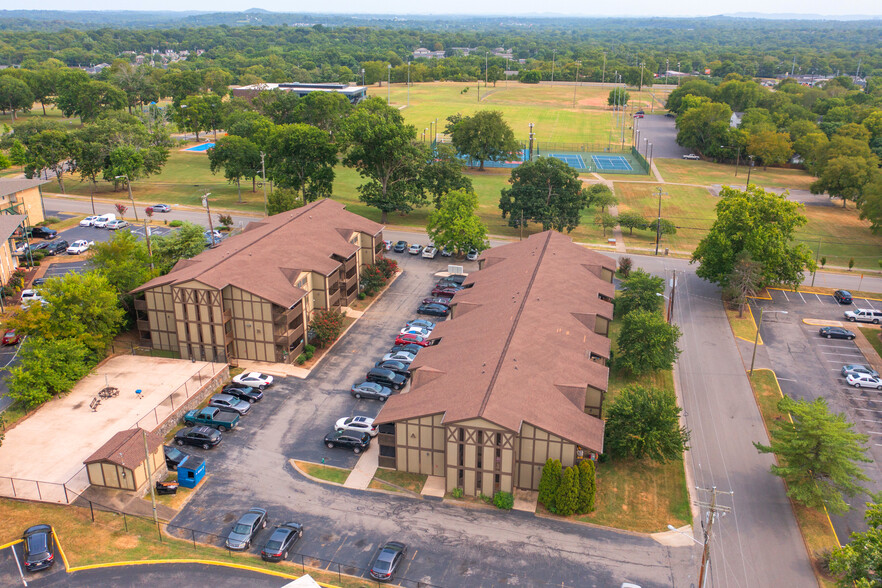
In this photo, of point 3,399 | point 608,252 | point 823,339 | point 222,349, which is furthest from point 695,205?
point 3,399

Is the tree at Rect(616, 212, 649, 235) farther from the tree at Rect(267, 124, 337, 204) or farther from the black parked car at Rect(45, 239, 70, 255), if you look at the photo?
the black parked car at Rect(45, 239, 70, 255)

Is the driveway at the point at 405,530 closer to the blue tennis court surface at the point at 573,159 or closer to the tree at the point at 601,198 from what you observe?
the tree at the point at 601,198

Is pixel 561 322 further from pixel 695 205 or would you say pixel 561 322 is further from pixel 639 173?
pixel 639 173

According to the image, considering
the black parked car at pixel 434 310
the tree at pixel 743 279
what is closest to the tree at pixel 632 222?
the tree at pixel 743 279

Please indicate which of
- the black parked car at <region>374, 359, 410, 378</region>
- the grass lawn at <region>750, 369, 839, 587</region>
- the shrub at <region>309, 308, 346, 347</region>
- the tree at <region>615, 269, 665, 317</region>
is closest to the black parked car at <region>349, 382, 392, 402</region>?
the black parked car at <region>374, 359, 410, 378</region>

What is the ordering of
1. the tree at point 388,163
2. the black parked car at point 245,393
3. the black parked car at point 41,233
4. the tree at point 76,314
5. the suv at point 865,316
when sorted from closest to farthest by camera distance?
the black parked car at point 245,393 → the tree at point 76,314 → the suv at point 865,316 → the black parked car at point 41,233 → the tree at point 388,163

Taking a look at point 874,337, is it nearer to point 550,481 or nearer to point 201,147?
point 550,481
